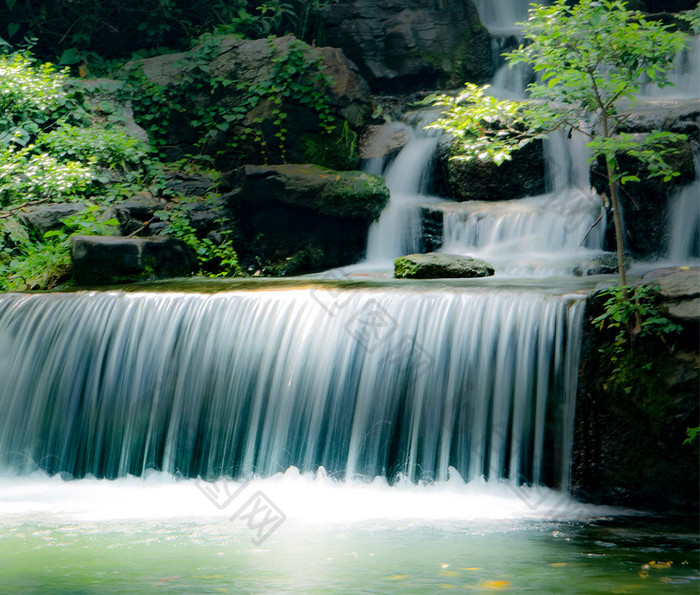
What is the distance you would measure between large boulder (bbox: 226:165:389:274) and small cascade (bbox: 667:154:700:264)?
3.38 m

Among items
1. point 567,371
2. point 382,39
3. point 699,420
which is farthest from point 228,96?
point 699,420

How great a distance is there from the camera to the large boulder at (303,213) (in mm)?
10008

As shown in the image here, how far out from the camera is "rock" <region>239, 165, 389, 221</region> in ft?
32.7

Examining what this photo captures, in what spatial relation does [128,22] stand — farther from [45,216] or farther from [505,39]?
[505,39]

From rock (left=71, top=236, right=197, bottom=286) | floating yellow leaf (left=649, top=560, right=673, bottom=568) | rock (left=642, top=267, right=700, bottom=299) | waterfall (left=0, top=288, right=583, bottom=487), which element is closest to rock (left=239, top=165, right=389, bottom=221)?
rock (left=71, top=236, right=197, bottom=286)

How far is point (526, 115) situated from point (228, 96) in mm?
6779

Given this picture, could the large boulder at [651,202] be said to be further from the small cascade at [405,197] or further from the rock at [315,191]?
the rock at [315,191]

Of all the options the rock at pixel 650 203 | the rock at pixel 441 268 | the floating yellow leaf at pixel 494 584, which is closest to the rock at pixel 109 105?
the rock at pixel 441 268

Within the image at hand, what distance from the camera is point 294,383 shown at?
6.14m

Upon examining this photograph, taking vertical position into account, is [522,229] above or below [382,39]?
below

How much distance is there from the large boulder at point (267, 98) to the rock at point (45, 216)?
254 centimetres

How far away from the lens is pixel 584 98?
18.8ft

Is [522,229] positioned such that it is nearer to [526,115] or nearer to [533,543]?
[526,115]

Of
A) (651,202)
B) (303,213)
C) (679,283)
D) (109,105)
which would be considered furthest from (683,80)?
(109,105)
